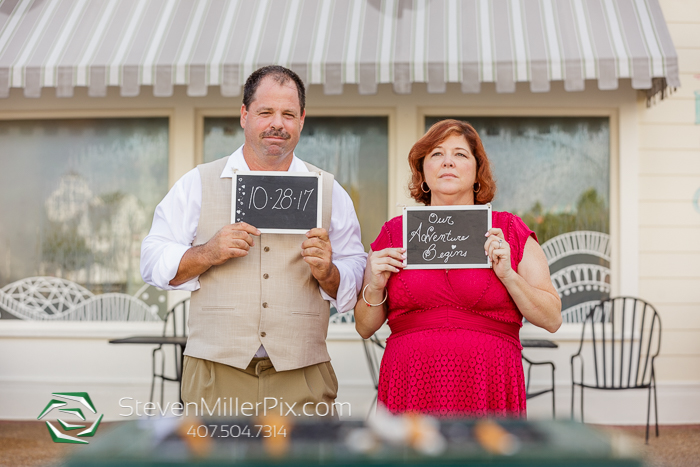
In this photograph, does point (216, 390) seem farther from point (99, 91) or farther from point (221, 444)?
point (99, 91)

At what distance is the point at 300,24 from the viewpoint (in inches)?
189

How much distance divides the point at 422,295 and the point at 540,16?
329 centimetres

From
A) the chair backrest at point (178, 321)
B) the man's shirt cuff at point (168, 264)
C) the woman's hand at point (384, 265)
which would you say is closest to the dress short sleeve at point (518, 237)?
the woman's hand at point (384, 265)

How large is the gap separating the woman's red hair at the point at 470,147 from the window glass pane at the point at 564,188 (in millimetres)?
2991

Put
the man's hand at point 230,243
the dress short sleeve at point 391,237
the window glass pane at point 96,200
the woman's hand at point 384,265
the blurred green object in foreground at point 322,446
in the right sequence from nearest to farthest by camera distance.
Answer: the blurred green object in foreground at point 322,446 < the man's hand at point 230,243 < the woman's hand at point 384,265 < the dress short sleeve at point 391,237 < the window glass pane at point 96,200

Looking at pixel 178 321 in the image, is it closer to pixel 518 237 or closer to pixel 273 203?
pixel 273 203

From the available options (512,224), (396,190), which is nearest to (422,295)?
(512,224)

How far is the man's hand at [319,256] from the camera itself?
2219mm

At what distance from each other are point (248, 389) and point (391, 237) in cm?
76

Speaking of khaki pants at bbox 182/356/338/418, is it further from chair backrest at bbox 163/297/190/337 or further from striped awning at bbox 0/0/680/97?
chair backrest at bbox 163/297/190/337

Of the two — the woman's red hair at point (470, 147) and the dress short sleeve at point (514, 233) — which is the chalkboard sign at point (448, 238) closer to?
the dress short sleeve at point (514, 233)

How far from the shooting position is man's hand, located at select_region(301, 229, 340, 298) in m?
2.22

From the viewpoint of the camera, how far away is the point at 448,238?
2.25 meters

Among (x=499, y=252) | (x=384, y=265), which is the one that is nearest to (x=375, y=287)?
(x=384, y=265)
